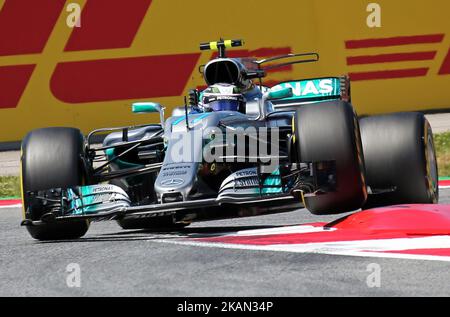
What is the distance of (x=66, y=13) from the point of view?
50.5 feet

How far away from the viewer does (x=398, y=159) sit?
719 cm

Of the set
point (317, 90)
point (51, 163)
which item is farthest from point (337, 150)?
point (317, 90)

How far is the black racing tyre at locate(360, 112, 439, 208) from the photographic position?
23.5 ft

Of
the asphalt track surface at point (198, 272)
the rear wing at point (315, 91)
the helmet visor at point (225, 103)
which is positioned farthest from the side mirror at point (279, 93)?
the asphalt track surface at point (198, 272)

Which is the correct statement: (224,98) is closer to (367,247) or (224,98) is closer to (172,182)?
(172,182)

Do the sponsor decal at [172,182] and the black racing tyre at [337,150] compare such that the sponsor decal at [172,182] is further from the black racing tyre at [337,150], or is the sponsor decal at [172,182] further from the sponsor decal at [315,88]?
the sponsor decal at [315,88]

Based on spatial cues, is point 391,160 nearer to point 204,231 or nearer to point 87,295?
point 204,231

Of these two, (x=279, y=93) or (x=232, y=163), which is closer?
(x=232, y=163)

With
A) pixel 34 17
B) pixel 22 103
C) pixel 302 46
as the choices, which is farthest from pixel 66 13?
pixel 302 46

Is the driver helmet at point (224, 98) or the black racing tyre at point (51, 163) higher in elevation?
the driver helmet at point (224, 98)

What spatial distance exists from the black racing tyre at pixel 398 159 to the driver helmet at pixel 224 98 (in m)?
1.24

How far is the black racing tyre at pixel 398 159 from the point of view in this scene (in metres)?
7.16

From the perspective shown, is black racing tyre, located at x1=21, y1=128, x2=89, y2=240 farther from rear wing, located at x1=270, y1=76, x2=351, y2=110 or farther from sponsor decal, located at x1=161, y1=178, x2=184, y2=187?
rear wing, located at x1=270, y1=76, x2=351, y2=110

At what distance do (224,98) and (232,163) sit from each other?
982 millimetres
